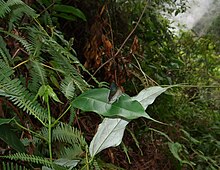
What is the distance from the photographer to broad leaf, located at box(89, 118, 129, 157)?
15.2 inches

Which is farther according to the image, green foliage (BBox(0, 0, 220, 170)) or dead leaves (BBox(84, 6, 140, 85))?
dead leaves (BBox(84, 6, 140, 85))

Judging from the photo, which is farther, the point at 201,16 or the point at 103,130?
the point at 201,16

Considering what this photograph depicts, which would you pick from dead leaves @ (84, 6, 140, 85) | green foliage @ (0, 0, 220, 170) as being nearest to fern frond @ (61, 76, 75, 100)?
green foliage @ (0, 0, 220, 170)

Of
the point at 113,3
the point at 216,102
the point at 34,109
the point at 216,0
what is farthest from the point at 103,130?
the point at 216,0

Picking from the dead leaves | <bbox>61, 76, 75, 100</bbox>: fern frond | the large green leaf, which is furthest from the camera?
the dead leaves

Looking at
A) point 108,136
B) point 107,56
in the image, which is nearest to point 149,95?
point 108,136

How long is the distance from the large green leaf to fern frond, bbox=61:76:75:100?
10 centimetres

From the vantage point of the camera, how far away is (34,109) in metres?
0.40

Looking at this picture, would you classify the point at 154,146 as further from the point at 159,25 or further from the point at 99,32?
the point at 159,25

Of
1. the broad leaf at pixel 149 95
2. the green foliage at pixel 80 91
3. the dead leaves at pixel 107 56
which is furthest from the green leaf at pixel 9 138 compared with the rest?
the dead leaves at pixel 107 56

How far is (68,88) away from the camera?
49cm

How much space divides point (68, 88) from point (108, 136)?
12 centimetres

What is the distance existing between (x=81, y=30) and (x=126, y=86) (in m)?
0.23

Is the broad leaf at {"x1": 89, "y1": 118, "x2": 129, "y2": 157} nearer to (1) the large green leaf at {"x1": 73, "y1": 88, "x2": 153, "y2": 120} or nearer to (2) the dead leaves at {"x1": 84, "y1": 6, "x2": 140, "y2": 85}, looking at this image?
(1) the large green leaf at {"x1": 73, "y1": 88, "x2": 153, "y2": 120}
